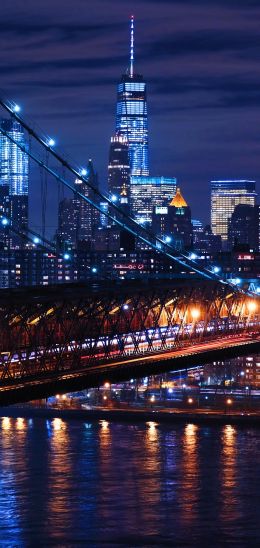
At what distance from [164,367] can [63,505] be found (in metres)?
15.2

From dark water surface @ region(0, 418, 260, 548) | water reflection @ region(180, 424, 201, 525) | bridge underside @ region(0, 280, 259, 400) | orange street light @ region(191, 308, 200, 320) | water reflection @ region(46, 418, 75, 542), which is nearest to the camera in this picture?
dark water surface @ region(0, 418, 260, 548)

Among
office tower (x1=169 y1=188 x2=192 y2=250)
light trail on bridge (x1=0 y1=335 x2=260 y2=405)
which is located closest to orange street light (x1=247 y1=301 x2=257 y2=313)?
light trail on bridge (x1=0 y1=335 x2=260 y2=405)

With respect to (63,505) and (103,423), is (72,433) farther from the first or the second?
(63,505)

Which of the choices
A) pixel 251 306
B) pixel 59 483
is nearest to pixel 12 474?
pixel 59 483

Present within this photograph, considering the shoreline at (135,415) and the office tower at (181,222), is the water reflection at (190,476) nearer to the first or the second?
the shoreline at (135,415)

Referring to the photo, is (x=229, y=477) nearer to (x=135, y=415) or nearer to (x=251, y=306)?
(x=135, y=415)

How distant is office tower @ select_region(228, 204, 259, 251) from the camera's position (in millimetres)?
175500

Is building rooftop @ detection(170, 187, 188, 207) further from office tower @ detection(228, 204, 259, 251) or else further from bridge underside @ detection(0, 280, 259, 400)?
bridge underside @ detection(0, 280, 259, 400)

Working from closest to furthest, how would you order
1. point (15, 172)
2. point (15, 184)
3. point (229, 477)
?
point (229, 477) < point (15, 172) < point (15, 184)

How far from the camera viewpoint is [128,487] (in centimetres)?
5066

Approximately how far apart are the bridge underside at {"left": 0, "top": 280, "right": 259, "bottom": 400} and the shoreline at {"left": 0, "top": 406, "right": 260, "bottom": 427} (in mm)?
3461

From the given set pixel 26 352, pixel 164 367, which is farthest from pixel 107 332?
pixel 26 352

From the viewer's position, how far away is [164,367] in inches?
2448

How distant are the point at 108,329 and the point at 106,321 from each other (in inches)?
11.3
